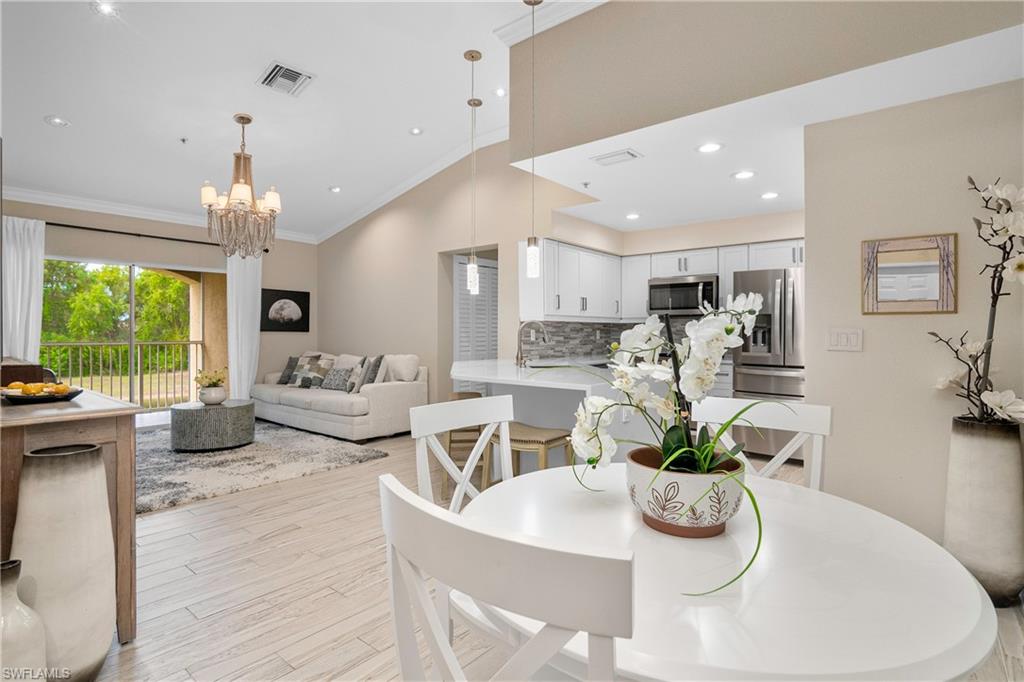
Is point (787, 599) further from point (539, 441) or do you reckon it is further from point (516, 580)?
point (539, 441)

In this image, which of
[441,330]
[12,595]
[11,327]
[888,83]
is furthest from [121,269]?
[888,83]

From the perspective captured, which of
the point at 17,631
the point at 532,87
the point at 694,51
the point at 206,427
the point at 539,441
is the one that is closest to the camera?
the point at 17,631

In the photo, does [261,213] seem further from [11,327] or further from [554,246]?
[11,327]

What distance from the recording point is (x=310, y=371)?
6.52m

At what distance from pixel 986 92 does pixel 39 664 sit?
4079 mm

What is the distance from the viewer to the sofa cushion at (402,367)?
592 centimetres

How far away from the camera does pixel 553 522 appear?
1.14 metres

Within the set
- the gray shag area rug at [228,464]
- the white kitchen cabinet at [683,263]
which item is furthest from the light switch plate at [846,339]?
the gray shag area rug at [228,464]

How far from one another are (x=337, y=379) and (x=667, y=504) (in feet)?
18.7

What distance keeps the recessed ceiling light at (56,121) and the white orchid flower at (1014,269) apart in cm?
630

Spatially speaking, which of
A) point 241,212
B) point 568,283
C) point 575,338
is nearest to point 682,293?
point 568,283

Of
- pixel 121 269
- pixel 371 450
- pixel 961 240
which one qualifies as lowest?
pixel 371 450

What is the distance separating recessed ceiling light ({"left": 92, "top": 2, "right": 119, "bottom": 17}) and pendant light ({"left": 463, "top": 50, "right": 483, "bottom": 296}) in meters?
2.28

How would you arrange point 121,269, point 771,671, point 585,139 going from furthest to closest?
point 121,269, point 585,139, point 771,671
